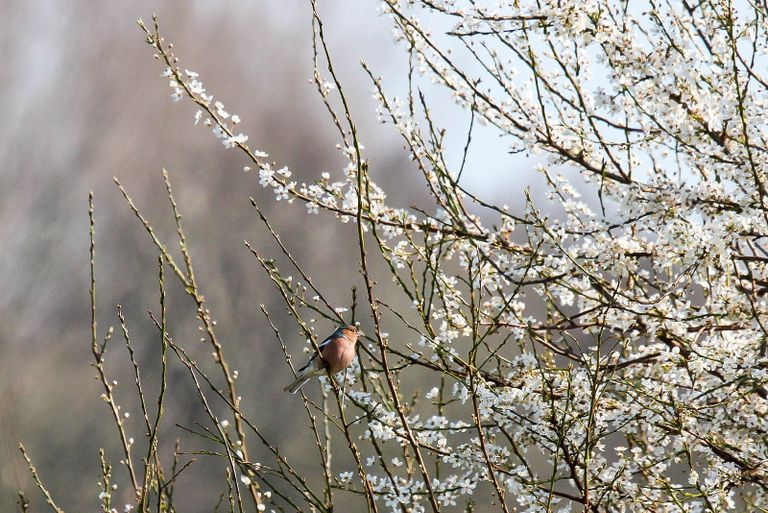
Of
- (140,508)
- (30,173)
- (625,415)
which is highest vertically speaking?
(30,173)

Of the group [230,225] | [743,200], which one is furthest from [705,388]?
[230,225]

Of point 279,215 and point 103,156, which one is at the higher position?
point 103,156

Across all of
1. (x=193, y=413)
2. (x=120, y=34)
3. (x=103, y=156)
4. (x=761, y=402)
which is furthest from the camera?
(x=120, y=34)

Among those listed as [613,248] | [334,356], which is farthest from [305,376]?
[613,248]

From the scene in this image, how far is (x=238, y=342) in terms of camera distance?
52.6 feet

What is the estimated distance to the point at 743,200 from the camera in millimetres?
3197

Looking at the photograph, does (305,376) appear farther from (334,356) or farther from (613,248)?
(613,248)

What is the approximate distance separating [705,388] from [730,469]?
329mm

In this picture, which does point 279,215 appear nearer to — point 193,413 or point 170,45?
point 193,413

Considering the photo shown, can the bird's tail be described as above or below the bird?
below

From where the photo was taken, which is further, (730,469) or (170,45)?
(730,469)

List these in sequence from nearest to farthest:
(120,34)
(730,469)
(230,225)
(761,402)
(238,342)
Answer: (730,469) → (761,402) → (238,342) → (230,225) → (120,34)

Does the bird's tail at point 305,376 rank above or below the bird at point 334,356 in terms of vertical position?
below

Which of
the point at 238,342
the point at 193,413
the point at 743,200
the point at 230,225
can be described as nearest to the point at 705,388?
the point at 743,200
